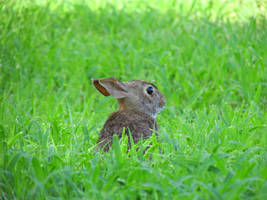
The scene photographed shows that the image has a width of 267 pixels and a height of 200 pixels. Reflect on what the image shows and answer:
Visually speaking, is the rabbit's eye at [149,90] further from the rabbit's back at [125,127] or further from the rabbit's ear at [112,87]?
the rabbit's back at [125,127]

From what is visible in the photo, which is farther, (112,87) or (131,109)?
(131,109)

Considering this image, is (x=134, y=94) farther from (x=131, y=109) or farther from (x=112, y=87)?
(x=112, y=87)

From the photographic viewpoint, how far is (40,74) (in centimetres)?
628

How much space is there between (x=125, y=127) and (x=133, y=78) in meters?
2.15

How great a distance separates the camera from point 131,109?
180 inches

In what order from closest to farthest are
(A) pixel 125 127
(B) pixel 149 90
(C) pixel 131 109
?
(A) pixel 125 127, (C) pixel 131 109, (B) pixel 149 90

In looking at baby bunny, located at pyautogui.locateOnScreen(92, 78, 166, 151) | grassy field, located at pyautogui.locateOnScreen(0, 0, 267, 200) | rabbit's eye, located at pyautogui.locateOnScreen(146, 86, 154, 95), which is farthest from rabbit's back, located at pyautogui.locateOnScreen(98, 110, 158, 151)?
rabbit's eye, located at pyautogui.locateOnScreen(146, 86, 154, 95)

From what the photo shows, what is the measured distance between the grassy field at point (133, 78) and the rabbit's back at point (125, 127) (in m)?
0.17

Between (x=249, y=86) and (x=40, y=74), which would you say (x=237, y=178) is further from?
(x=40, y=74)

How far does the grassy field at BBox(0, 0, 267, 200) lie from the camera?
3094 millimetres

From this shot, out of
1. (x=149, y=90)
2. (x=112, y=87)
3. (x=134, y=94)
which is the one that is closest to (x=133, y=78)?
(x=149, y=90)

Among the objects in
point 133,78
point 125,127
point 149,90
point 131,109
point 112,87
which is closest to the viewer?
point 125,127

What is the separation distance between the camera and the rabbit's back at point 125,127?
13.0 ft

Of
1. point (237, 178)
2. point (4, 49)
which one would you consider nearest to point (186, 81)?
point (4, 49)
